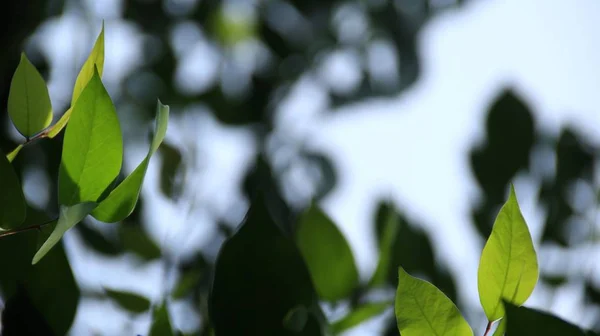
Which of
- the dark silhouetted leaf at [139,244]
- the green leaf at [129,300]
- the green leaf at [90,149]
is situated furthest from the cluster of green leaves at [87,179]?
the dark silhouetted leaf at [139,244]

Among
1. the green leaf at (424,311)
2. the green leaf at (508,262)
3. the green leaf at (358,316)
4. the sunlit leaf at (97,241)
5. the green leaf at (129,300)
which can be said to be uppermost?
the green leaf at (508,262)

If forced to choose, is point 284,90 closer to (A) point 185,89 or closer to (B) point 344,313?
(A) point 185,89

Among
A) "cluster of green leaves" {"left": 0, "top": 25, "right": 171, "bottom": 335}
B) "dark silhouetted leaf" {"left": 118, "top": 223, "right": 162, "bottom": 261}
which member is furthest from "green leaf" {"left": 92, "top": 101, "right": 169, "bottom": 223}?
"dark silhouetted leaf" {"left": 118, "top": 223, "right": 162, "bottom": 261}

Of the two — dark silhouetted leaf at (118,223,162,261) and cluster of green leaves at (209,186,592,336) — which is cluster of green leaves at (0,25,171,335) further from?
dark silhouetted leaf at (118,223,162,261)

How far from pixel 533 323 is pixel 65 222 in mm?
112

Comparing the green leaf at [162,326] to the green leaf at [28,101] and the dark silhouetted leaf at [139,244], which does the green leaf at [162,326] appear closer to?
the green leaf at [28,101]

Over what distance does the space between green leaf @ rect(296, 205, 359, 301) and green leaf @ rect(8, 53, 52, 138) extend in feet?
0.30

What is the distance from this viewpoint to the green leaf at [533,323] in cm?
15

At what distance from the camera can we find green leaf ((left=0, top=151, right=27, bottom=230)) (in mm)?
165

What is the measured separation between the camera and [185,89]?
689 mm

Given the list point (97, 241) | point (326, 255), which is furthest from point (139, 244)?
point (326, 255)

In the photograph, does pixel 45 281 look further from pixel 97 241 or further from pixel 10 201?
pixel 97 241

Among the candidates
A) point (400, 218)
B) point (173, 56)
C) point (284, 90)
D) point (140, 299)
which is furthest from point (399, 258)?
point (173, 56)

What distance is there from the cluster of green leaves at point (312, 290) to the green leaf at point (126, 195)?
26mm
